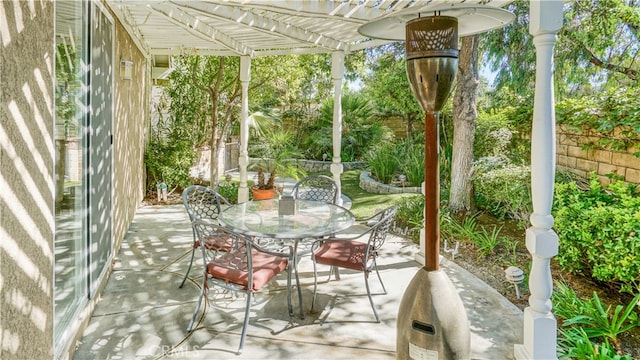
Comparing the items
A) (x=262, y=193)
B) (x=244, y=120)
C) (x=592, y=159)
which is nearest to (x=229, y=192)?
(x=262, y=193)

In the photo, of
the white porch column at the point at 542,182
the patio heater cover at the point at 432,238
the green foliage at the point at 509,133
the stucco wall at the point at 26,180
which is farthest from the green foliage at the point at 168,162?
the white porch column at the point at 542,182

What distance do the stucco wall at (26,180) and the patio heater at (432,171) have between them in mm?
1693

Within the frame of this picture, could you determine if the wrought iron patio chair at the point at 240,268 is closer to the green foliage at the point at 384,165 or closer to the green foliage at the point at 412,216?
the green foliage at the point at 412,216

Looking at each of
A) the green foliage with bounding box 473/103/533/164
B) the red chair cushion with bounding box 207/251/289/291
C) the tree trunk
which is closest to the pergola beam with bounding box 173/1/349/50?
the tree trunk

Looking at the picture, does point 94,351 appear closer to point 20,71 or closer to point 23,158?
point 23,158

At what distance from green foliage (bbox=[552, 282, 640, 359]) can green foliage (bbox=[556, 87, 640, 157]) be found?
1.80 metres

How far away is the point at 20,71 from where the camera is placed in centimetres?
182

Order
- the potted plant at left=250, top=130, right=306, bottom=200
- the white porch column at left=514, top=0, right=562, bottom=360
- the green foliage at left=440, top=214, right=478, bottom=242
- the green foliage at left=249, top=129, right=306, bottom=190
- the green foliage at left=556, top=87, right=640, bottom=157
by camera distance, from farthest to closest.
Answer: the green foliage at left=249, top=129, right=306, bottom=190 < the potted plant at left=250, top=130, right=306, bottom=200 < the green foliage at left=440, top=214, right=478, bottom=242 < the green foliage at left=556, top=87, right=640, bottom=157 < the white porch column at left=514, top=0, right=562, bottom=360

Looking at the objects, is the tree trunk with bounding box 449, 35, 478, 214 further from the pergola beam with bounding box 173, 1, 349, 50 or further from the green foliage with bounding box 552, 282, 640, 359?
the green foliage with bounding box 552, 282, 640, 359

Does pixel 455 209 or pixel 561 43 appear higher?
pixel 561 43

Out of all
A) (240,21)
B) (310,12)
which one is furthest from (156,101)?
(310,12)

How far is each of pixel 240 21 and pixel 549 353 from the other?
415 centimetres

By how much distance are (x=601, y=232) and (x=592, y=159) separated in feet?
5.99

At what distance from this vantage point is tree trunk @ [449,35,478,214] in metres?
5.86
